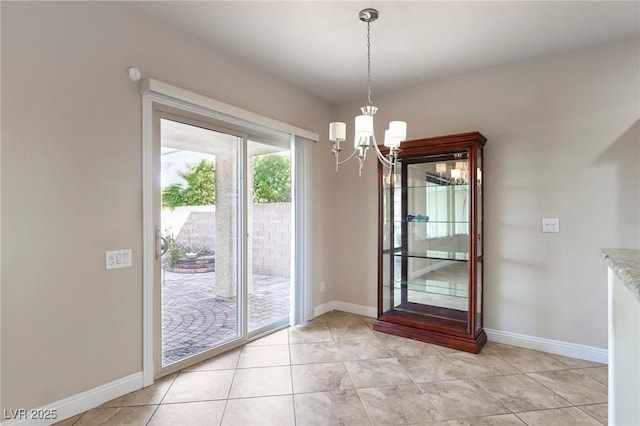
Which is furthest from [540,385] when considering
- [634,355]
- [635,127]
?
[635,127]

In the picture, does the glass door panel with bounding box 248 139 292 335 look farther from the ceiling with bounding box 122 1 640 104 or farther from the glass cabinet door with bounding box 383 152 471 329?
the glass cabinet door with bounding box 383 152 471 329

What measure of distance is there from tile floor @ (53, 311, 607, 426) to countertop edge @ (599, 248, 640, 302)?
132 centimetres

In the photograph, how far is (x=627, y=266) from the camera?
3.50 feet

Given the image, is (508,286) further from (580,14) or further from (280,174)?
(280,174)

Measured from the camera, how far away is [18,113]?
184 cm

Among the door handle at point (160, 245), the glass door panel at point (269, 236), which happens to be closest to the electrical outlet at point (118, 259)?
the door handle at point (160, 245)

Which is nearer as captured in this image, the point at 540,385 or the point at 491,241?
the point at 540,385

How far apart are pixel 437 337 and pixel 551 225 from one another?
1.54 m

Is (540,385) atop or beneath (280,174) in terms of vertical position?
beneath

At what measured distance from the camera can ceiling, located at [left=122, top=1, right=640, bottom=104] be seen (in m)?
2.32

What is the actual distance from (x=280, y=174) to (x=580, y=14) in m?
2.98

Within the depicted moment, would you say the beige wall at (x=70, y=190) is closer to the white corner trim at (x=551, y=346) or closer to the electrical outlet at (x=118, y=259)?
the electrical outlet at (x=118, y=259)

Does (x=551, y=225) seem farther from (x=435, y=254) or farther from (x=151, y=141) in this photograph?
(x=151, y=141)

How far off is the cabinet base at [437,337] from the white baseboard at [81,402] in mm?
2393
